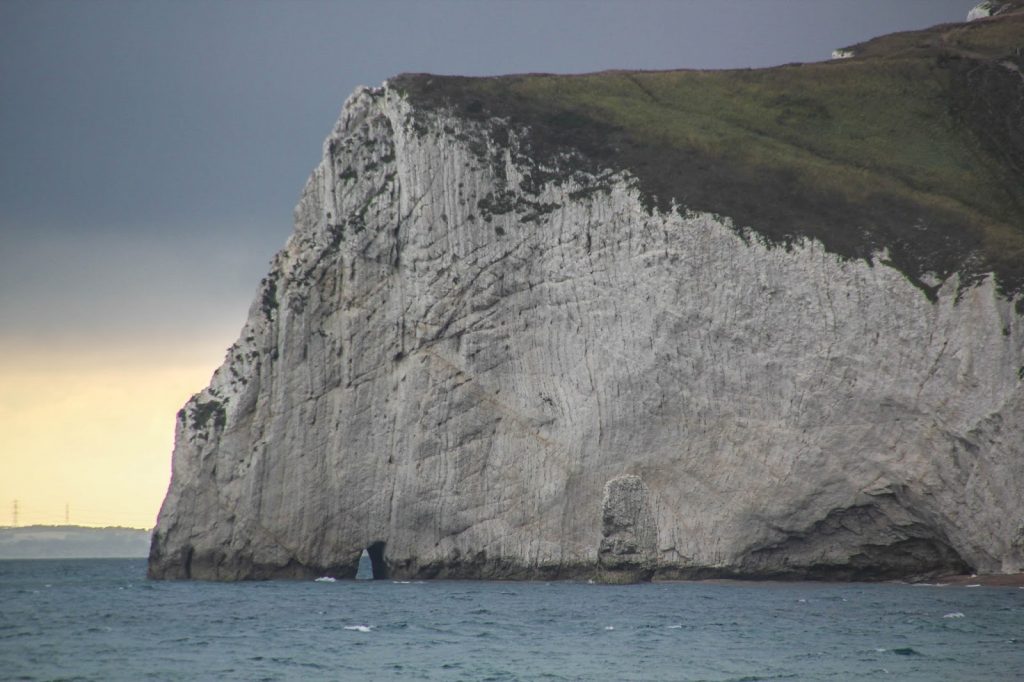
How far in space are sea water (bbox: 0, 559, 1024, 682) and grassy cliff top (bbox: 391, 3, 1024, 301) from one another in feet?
51.6

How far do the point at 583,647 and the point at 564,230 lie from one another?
2742 cm

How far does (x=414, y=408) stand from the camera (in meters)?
57.2

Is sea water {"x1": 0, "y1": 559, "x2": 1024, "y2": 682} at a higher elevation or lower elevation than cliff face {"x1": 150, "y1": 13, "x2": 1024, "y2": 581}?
lower

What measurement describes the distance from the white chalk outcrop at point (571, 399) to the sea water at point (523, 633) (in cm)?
266

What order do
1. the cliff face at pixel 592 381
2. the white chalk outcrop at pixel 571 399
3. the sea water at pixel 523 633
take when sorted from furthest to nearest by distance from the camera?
the cliff face at pixel 592 381, the white chalk outcrop at pixel 571 399, the sea water at pixel 523 633

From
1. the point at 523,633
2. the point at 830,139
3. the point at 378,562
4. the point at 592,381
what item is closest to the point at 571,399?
the point at 592,381

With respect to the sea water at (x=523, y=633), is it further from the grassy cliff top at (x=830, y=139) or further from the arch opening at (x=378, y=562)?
the grassy cliff top at (x=830, y=139)

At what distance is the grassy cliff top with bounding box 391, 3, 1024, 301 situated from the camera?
2240 inches

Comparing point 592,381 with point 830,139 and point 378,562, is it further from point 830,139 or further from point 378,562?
point 830,139

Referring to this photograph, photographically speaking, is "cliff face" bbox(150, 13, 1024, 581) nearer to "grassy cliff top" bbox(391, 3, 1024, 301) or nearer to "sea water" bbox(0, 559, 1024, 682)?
"grassy cliff top" bbox(391, 3, 1024, 301)

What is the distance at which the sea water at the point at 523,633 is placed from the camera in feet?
101

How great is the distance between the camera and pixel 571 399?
56312 mm

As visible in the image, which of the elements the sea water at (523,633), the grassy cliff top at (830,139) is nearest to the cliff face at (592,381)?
the grassy cliff top at (830,139)

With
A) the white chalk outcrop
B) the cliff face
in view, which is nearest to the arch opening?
the white chalk outcrop
